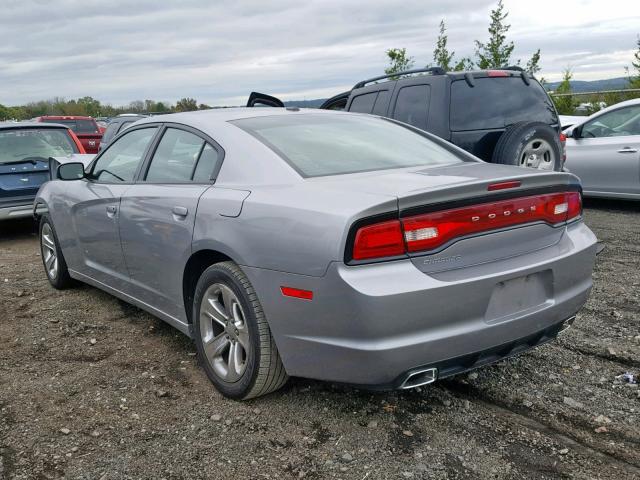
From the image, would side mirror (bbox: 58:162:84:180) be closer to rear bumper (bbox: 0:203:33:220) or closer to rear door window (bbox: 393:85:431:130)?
rear door window (bbox: 393:85:431:130)

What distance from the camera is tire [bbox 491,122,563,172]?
6.04m

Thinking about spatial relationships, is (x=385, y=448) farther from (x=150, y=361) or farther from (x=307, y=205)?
(x=150, y=361)

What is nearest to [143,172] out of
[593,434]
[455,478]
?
[455,478]

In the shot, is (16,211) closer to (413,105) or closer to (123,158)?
(123,158)

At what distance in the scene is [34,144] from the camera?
915 centimetres

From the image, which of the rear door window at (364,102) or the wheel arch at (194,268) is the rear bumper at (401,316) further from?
the rear door window at (364,102)

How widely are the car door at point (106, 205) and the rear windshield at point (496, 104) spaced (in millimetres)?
3149

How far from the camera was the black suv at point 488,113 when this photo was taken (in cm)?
616

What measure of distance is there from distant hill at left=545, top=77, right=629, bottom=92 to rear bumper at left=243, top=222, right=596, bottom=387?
19.0 m

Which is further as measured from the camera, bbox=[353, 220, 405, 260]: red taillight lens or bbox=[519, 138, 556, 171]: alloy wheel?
bbox=[519, 138, 556, 171]: alloy wheel

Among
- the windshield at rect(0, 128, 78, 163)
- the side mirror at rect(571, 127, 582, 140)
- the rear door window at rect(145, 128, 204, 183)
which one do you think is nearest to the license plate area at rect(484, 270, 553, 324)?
the rear door window at rect(145, 128, 204, 183)

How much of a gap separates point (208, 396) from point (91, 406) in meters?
0.61

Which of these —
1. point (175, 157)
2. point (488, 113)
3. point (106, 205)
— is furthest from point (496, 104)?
point (106, 205)

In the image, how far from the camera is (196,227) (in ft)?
11.2
